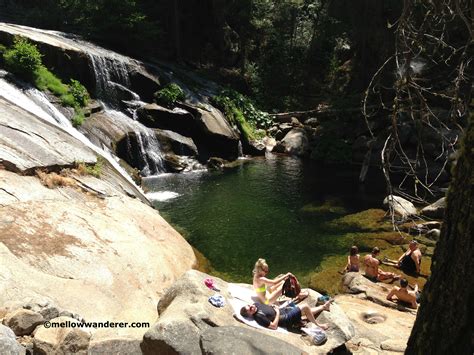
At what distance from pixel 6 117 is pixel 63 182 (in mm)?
2935

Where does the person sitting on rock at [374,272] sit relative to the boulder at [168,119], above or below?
below

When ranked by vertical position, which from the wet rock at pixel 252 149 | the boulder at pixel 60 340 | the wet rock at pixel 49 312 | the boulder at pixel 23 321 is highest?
the boulder at pixel 60 340

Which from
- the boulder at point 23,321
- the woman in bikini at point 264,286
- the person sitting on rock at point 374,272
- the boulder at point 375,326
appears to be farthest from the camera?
the person sitting on rock at point 374,272

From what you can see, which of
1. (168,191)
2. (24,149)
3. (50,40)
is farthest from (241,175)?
(24,149)

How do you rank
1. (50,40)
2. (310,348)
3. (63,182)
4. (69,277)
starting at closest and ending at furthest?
(310,348) → (69,277) → (63,182) → (50,40)

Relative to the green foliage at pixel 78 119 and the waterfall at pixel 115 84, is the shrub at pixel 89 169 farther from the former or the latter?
the waterfall at pixel 115 84

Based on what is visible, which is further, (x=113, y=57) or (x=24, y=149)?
(x=113, y=57)

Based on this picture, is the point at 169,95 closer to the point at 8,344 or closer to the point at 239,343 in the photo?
the point at 239,343

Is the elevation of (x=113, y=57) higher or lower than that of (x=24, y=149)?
higher

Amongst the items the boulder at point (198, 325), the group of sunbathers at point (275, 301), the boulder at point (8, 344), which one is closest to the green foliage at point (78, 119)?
the group of sunbathers at point (275, 301)

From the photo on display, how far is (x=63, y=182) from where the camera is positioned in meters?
11.1

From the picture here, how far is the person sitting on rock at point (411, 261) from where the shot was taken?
481 inches

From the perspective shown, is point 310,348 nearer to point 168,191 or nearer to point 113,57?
point 168,191

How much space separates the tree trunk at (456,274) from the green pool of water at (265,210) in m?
9.28
